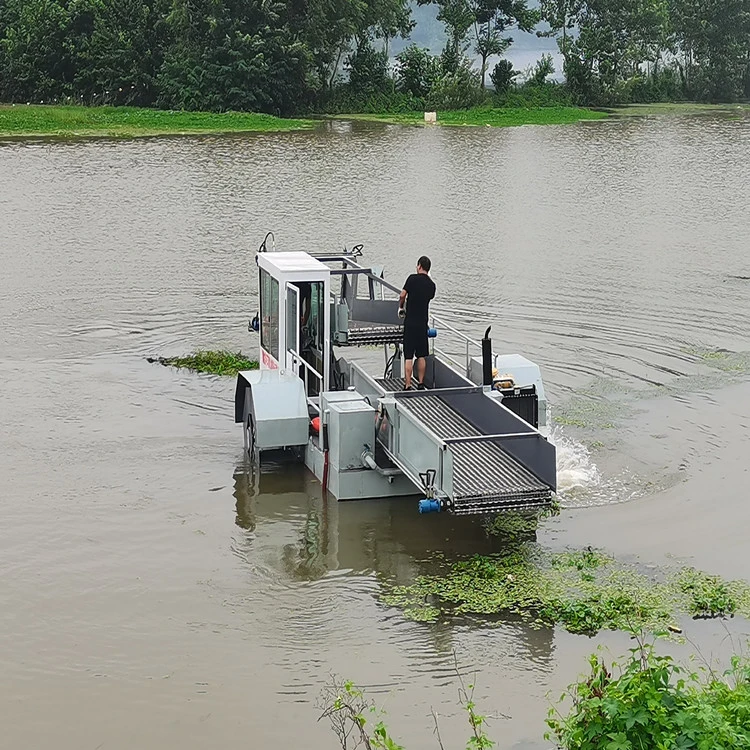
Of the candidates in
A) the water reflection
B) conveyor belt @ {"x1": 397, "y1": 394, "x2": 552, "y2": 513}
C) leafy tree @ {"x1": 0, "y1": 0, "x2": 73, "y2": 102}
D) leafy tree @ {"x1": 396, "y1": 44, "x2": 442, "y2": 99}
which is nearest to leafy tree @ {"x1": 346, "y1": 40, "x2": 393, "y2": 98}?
leafy tree @ {"x1": 396, "y1": 44, "x2": 442, "y2": 99}

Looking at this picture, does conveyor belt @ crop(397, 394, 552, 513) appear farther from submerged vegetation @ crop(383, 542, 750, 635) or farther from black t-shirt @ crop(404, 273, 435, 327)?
black t-shirt @ crop(404, 273, 435, 327)

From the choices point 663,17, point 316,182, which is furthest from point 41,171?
point 663,17

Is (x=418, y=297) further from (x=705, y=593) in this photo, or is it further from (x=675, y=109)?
(x=675, y=109)

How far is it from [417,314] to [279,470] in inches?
79.5

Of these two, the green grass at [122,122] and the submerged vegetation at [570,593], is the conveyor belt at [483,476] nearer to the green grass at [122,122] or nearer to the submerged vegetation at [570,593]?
the submerged vegetation at [570,593]

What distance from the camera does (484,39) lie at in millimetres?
63719

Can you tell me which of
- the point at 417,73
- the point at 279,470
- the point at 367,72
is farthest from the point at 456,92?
the point at 279,470

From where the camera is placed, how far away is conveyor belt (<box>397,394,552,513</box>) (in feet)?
32.5

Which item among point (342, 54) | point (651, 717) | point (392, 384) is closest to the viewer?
point (651, 717)

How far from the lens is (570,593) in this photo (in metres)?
9.62

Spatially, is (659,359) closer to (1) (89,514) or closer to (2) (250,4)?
(1) (89,514)

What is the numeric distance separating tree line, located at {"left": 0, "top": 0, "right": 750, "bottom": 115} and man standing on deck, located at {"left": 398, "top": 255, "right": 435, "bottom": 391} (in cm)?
4400

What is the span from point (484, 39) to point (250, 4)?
14.5m

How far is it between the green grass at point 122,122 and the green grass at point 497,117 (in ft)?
16.9
